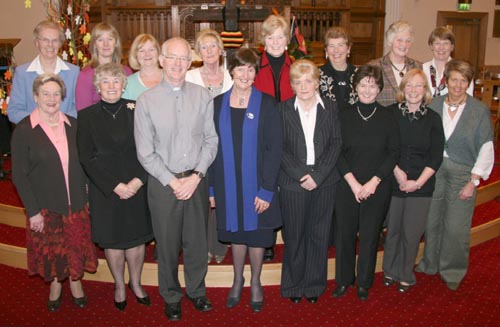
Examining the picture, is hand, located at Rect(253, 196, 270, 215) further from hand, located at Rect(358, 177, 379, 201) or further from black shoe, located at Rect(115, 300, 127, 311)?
black shoe, located at Rect(115, 300, 127, 311)

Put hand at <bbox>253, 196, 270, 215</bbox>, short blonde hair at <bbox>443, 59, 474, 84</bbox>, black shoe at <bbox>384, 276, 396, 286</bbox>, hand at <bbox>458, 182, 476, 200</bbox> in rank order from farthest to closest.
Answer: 1. black shoe at <bbox>384, 276, 396, 286</bbox>
2. hand at <bbox>458, 182, 476, 200</bbox>
3. short blonde hair at <bbox>443, 59, 474, 84</bbox>
4. hand at <bbox>253, 196, 270, 215</bbox>

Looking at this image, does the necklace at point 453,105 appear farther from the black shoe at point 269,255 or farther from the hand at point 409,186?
the black shoe at point 269,255

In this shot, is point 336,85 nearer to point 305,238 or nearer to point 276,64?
point 276,64

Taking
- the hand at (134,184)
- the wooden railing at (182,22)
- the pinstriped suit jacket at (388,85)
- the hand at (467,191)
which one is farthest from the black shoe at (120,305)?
the wooden railing at (182,22)

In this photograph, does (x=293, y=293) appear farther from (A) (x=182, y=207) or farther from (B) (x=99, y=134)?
(B) (x=99, y=134)

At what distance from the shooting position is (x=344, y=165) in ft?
10.1

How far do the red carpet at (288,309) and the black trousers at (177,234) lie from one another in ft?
0.72

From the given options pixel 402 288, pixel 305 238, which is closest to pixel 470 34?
pixel 402 288

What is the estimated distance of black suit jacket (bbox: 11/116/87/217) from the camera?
9.29 ft

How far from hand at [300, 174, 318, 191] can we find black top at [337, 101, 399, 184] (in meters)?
0.22

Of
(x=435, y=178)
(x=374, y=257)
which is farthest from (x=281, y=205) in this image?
(x=435, y=178)

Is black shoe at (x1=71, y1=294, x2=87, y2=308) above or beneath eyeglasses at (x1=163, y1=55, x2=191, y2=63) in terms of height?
beneath

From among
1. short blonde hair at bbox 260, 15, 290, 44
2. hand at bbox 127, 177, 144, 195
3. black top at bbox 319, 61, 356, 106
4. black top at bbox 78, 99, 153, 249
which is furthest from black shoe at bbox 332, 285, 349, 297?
short blonde hair at bbox 260, 15, 290, 44

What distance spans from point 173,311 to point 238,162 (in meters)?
1.02
